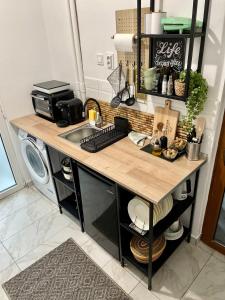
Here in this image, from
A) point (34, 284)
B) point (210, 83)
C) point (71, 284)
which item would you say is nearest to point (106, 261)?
point (71, 284)

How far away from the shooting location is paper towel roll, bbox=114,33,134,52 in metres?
1.60

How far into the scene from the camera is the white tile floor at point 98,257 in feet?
5.45

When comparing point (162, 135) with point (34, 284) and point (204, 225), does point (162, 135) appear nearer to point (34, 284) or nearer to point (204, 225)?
point (204, 225)

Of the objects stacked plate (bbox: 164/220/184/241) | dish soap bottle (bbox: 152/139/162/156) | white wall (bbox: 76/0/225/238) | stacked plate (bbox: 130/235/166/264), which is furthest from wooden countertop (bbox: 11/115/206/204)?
stacked plate (bbox: 164/220/184/241)

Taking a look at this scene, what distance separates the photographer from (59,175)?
7.16 ft

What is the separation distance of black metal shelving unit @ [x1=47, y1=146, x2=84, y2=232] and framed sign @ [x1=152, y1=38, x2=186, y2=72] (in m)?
0.98

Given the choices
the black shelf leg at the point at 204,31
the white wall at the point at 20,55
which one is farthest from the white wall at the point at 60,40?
the black shelf leg at the point at 204,31

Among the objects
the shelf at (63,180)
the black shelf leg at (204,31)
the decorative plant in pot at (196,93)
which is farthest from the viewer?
the shelf at (63,180)

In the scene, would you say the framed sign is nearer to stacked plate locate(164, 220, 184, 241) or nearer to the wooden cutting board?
the wooden cutting board

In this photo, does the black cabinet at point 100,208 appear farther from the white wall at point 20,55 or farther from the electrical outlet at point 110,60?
the white wall at point 20,55

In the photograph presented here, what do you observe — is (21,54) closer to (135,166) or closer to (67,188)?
(67,188)

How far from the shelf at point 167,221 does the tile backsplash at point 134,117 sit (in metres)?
0.50

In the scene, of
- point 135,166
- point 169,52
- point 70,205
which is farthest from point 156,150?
point 70,205

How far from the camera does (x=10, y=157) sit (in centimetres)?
257
